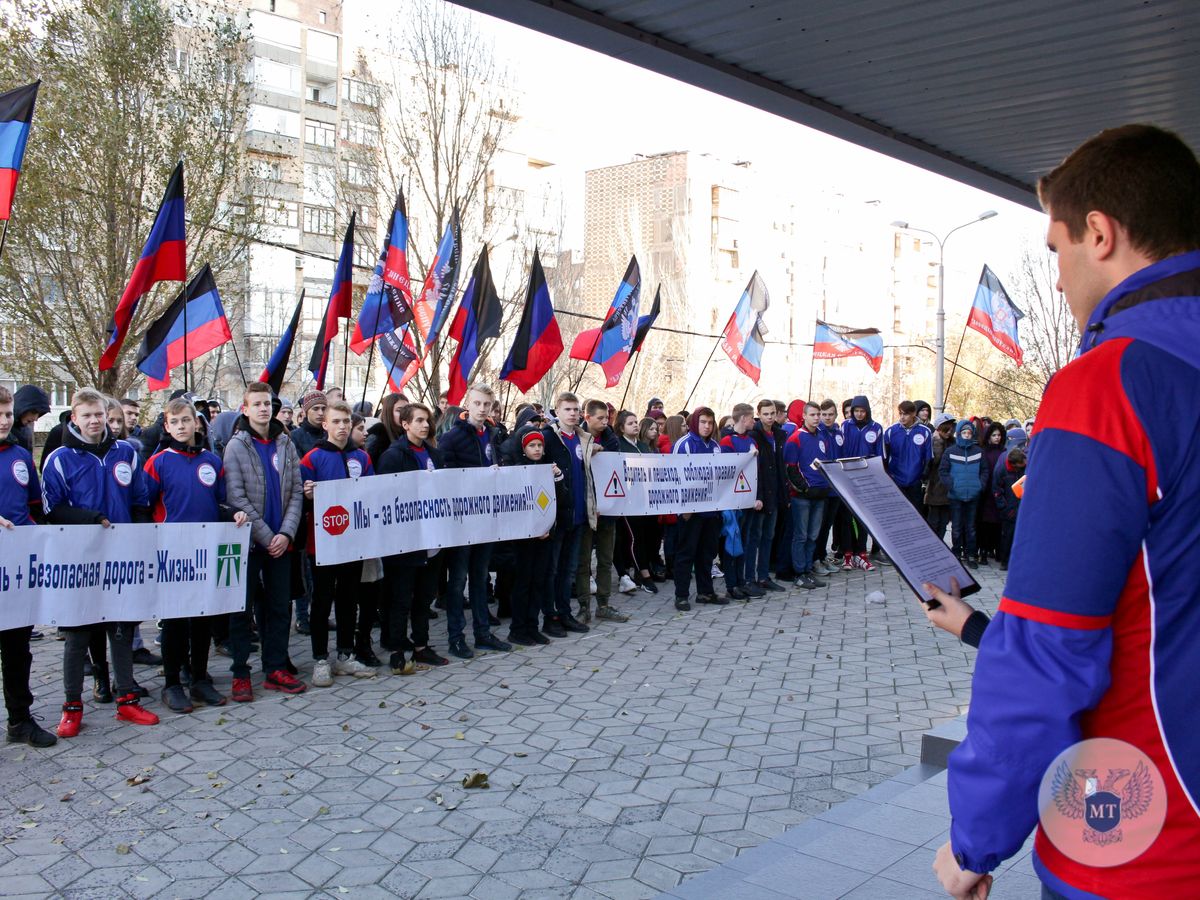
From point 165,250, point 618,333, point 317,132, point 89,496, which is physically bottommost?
point 89,496

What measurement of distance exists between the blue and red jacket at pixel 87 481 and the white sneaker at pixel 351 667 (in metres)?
2.16

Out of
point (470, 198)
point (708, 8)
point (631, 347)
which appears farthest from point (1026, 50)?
point (470, 198)

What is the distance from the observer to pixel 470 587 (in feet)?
31.7

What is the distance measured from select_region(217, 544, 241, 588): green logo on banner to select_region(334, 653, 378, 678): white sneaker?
132 centimetres

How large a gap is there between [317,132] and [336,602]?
201ft

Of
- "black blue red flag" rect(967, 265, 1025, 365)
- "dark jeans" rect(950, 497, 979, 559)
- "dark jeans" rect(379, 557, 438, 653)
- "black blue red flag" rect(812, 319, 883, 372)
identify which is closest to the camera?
"dark jeans" rect(379, 557, 438, 653)

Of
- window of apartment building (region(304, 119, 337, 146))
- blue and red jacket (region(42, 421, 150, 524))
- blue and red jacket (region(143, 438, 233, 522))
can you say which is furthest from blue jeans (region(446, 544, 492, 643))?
window of apartment building (region(304, 119, 337, 146))

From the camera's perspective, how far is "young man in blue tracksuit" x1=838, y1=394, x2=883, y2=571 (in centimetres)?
1512

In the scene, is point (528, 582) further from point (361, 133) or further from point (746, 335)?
point (361, 133)

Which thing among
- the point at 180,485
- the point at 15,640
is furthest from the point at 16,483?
the point at 180,485

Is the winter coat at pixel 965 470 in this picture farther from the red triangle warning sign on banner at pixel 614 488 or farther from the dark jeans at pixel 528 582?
the dark jeans at pixel 528 582

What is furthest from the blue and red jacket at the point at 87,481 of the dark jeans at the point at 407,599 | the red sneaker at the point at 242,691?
the dark jeans at the point at 407,599

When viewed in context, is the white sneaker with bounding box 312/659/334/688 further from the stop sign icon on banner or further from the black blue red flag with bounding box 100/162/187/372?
the black blue red flag with bounding box 100/162/187/372

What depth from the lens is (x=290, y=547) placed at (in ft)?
26.8
